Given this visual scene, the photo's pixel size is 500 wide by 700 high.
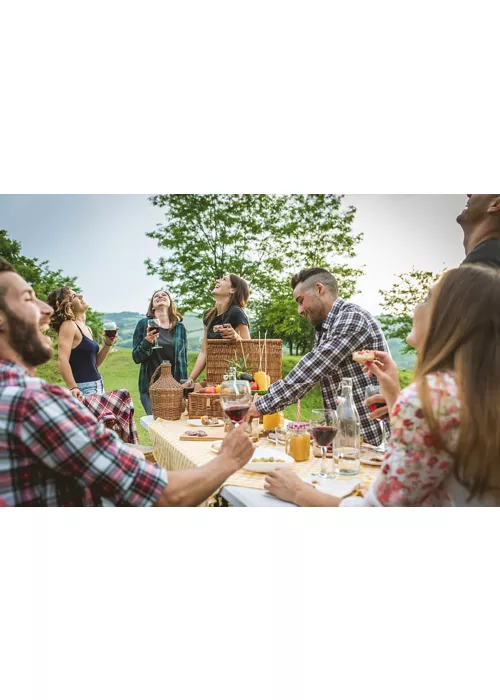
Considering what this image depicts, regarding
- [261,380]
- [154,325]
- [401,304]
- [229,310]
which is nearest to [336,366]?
[261,380]

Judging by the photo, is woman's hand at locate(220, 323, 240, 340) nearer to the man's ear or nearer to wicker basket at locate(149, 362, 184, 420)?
wicker basket at locate(149, 362, 184, 420)

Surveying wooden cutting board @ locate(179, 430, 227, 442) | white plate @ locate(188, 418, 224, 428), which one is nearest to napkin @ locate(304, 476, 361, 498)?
wooden cutting board @ locate(179, 430, 227, 442)

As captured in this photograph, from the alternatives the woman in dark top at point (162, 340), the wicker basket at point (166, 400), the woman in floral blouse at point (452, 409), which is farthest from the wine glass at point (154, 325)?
the woman in floral blouse at point (452, 409)

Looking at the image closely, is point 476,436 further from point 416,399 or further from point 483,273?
point 483,273

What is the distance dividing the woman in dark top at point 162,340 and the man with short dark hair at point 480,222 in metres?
2.41

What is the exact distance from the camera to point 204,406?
3.21 m

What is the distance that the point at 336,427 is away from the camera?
1.86 meters

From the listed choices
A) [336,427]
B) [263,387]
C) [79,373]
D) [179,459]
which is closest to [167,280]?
[79,373]

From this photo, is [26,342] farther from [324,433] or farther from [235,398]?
[324,433]

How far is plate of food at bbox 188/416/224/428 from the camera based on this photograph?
2973 millimetres

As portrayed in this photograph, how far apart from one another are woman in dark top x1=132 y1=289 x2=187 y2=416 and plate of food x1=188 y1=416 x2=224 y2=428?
46.6 inches

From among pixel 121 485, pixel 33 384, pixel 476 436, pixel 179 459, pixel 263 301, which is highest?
pixel 263 301
